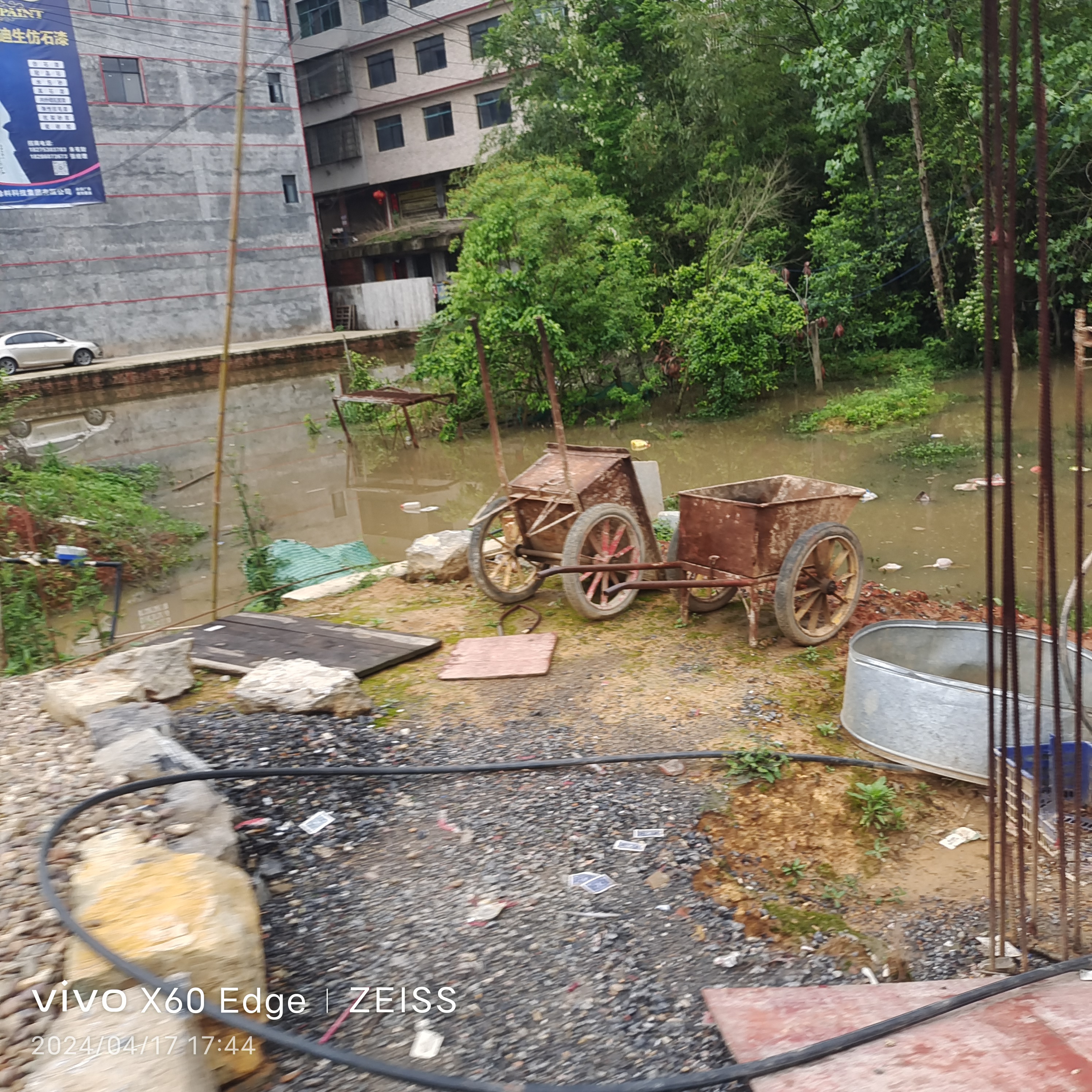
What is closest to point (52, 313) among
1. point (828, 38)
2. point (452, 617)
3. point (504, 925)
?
point (828, 38)

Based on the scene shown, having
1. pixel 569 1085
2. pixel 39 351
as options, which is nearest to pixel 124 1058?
pixel 569 1085

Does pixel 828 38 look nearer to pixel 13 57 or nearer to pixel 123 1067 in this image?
pixel 123 1067

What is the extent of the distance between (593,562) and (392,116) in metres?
30.4

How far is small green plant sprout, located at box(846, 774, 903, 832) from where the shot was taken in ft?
12.8

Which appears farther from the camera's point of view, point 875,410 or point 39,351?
point 39,351

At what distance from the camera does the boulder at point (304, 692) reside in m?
4.84

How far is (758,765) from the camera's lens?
13.8 feet

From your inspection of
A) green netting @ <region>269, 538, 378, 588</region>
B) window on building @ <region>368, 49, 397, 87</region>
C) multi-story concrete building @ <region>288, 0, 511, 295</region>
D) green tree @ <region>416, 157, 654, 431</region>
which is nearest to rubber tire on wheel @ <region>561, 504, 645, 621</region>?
green netting @ <region>269, 538, 378, 588</region>

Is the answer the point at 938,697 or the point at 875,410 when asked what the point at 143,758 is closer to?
the point at 938,697

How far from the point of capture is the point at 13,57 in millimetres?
22766

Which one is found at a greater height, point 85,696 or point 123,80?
point 123,80

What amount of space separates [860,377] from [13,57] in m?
21.9

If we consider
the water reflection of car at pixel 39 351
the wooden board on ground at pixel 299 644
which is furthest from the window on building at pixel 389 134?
the wooden board on ground at pixel 299 644

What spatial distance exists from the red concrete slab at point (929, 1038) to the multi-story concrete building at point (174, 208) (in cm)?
2631
